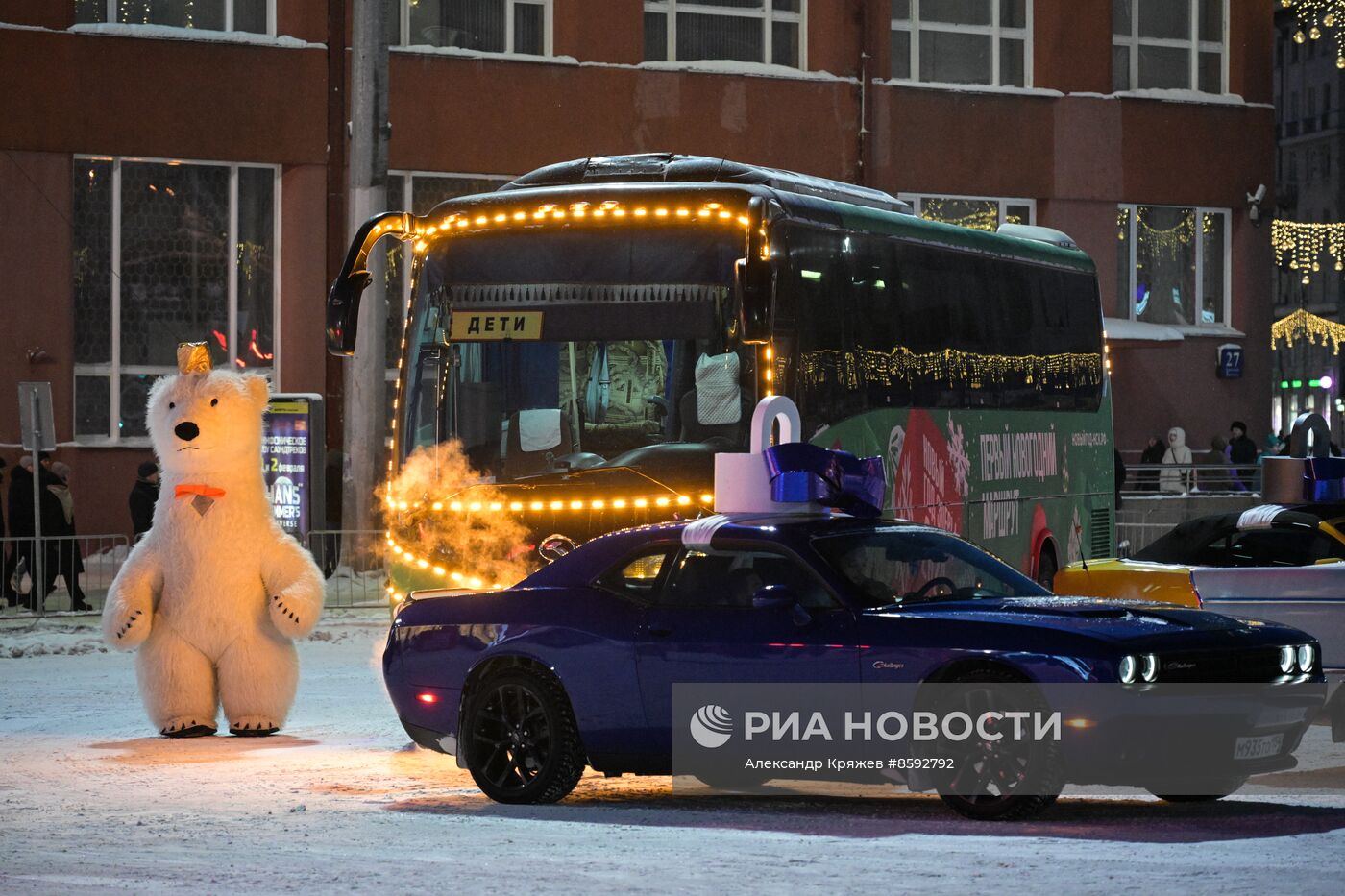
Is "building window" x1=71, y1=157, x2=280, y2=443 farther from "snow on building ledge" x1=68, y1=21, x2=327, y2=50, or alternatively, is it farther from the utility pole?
the utility pole

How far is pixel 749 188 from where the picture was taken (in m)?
15.5

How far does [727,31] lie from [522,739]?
24.8 metres

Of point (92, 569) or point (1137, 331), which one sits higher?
point (1137, 331)

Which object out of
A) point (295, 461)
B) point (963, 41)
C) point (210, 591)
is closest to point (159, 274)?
point (295, 461)

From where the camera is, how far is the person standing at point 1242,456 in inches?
1394

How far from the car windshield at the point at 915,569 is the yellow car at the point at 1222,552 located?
2.34 meters

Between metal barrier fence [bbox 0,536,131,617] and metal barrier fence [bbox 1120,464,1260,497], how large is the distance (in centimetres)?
1666

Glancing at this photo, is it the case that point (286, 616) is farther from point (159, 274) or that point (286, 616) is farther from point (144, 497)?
point (159, 274)

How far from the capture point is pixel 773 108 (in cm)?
3462

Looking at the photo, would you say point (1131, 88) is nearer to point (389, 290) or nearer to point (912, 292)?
point (389, 290)

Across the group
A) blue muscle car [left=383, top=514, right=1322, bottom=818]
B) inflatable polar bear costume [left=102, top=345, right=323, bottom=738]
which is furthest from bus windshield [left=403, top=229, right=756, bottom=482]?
blue muscle car [left=383, top=514, right=1322, bottom=818]

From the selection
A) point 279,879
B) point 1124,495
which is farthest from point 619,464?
point 1124,495

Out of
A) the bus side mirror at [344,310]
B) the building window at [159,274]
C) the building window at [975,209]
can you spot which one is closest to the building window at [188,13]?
the building window at [159,274]

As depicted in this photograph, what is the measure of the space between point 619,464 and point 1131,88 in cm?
2515
